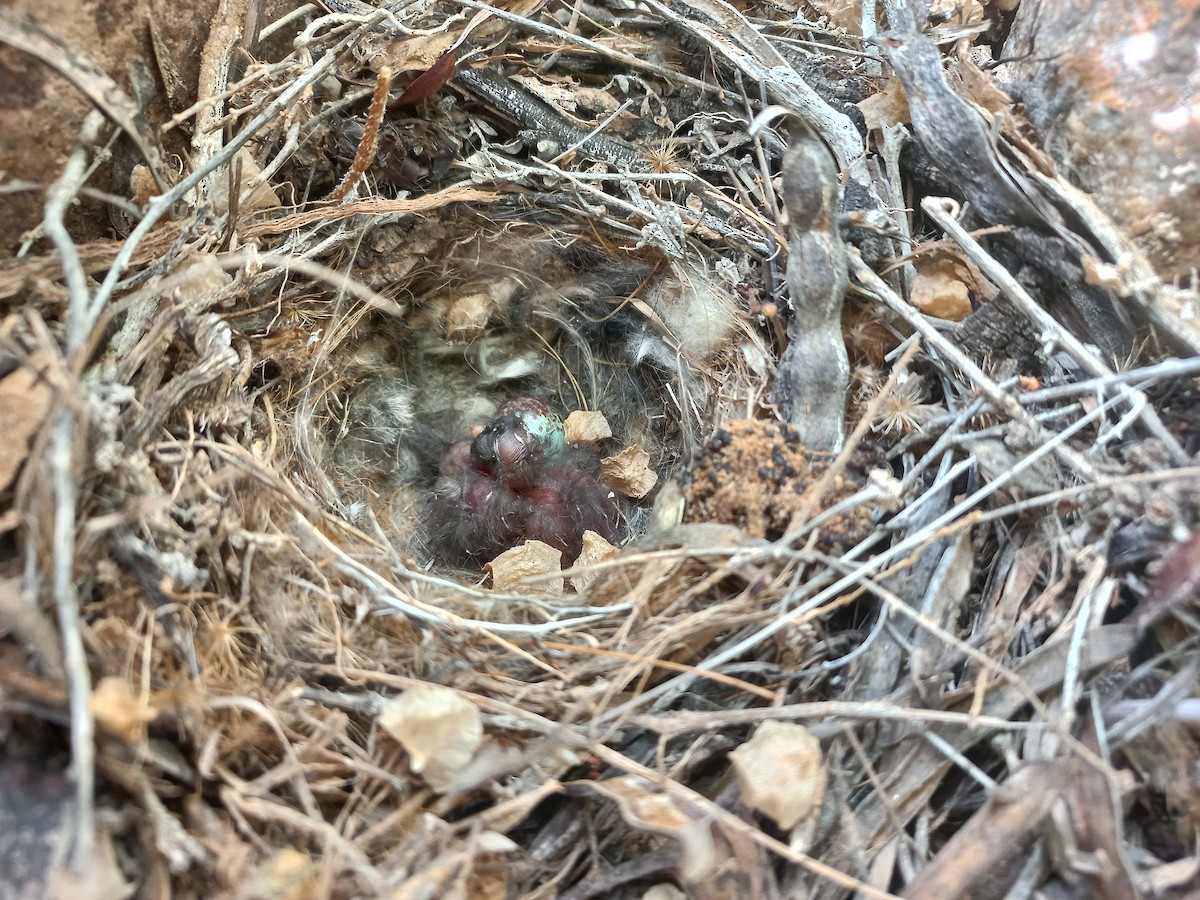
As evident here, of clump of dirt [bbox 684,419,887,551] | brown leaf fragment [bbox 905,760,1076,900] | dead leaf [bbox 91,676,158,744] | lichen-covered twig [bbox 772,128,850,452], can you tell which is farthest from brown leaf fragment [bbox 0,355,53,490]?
brown leaf fragment [bbox 905,760,1076,900]

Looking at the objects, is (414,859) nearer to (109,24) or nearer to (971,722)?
(971,722)

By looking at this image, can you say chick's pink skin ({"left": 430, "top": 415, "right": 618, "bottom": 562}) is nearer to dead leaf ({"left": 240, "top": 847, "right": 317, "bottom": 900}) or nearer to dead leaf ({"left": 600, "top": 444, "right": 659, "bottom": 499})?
dead leaf ({"left": 600, "top": 444, "right": 659, "bottom": 499})

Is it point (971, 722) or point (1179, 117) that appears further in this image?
point (1179, 117)

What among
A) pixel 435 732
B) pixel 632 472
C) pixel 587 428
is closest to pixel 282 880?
pixel 435 732

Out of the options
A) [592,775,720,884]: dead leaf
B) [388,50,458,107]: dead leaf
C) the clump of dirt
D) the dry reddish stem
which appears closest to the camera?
[592,775,720,884]: dead leaf

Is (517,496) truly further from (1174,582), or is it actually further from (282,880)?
(1174,582)

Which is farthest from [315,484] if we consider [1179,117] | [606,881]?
[1179,117]

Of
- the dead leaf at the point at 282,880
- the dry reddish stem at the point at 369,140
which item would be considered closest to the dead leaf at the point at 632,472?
the dry reddish stem at the point at 369,140
